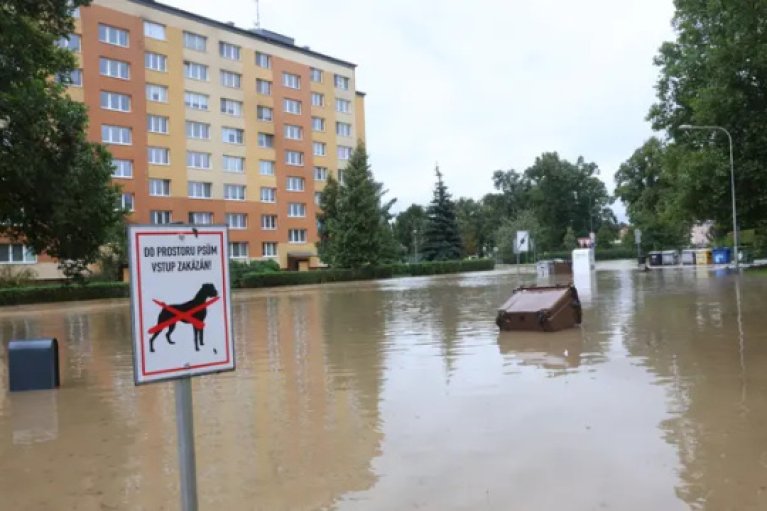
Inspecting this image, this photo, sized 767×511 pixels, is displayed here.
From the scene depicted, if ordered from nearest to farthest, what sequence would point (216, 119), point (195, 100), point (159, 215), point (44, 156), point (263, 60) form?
point (44, 156)
point (159, 215)
point (195, 100)
point (216, 119)
point (263, 60)

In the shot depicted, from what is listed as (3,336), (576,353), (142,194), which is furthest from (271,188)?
(576,353)

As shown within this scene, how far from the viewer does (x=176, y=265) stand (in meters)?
2.94

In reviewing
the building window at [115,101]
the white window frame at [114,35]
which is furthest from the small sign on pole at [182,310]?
→ the white window frame at [114,35]

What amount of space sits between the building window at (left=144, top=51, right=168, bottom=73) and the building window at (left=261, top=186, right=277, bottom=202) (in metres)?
13.5

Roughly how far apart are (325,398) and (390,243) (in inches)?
1892

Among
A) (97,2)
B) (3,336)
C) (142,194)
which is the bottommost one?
(3,336)

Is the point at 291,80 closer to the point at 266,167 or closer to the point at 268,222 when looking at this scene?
Result: the point at 266,167

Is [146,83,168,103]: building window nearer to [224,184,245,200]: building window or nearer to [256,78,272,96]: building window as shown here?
[224,184,245,200]: building window

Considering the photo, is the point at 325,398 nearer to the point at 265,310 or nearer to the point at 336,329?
the point at 336,329

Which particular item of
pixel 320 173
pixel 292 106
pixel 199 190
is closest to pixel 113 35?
pixel 199 190

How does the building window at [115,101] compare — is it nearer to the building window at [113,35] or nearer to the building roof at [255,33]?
the building window at [113,35]

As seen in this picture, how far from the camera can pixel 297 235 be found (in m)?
65.4

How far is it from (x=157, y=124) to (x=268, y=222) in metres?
13.3

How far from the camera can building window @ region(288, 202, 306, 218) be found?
64938mm
